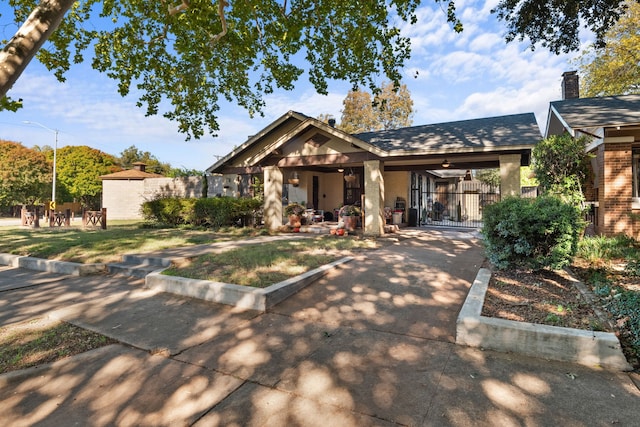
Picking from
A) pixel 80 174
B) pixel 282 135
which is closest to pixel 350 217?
pixel 282 135

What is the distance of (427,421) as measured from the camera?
240cm

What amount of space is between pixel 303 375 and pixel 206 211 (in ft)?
40.9

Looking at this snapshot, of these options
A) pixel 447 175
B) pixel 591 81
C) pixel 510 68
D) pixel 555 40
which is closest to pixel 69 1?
pixel 555 40

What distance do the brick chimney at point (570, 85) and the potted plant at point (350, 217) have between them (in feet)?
33.5

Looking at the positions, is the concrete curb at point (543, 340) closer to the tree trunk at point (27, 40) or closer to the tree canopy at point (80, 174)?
the tree trunk at point (27, 40)

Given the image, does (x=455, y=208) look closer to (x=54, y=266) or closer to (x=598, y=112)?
(x=598, y=112)

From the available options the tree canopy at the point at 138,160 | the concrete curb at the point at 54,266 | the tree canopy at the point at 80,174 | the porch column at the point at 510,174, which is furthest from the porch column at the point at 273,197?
the tree canopy at the point at 138,160

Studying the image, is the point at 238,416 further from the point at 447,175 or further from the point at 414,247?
the point at 447,175

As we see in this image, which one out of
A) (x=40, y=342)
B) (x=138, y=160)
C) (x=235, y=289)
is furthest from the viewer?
(x=138, y=160)

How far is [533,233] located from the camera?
5.35 m

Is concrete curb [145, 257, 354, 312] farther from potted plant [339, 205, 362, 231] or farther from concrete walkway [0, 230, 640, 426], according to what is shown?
potted plant [339, 205, 362, 231]

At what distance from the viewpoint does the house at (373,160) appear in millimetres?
10227

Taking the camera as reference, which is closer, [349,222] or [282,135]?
[349,222]

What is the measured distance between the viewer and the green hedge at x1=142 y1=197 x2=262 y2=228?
1409 centimetres
